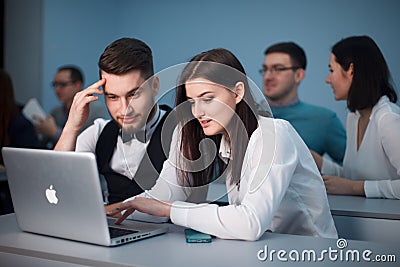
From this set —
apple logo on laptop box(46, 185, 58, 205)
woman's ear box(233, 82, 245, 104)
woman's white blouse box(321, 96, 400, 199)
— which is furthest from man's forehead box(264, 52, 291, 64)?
apple logo on laptop box(46, 185, 58, 205)

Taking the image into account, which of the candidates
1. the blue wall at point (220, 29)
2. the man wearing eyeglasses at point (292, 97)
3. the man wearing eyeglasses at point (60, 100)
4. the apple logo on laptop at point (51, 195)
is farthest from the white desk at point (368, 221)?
the man wearing eyeglasses at point (60, 100)

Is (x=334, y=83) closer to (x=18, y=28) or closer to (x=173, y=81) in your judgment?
(x=173, y=81)

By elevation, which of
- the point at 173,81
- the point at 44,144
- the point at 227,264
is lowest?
the point at 44,144

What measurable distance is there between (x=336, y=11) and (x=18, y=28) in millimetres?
2843

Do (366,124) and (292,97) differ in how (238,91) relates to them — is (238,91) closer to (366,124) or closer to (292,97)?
(366,124)

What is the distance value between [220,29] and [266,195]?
137 inches

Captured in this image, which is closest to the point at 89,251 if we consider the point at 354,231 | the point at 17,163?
the point at 17,163

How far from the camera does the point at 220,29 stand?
16.2 ft

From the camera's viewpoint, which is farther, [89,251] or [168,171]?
[168,171]

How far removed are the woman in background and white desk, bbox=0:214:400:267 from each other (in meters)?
0.95

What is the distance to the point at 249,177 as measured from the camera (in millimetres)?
1695

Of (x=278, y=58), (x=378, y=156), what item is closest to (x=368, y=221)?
(x=378, y=156)

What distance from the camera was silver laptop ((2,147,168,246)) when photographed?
4.85 feet

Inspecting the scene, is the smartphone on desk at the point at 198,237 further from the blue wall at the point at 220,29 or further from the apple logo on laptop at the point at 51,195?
the blue wall at the point at 220,29
